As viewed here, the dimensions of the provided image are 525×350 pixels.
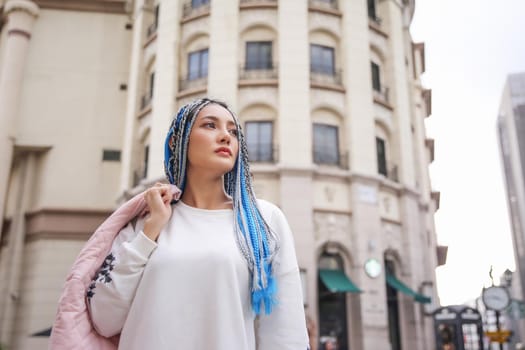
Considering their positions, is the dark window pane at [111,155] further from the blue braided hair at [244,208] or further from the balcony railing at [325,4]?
the blue braided hair at [244,208]

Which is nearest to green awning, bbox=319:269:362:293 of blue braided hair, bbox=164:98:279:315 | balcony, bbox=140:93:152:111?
balcony, bbox=140:93:152:111

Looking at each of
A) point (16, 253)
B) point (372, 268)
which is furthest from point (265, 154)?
point (16, 253)

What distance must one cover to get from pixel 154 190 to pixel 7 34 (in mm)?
23057

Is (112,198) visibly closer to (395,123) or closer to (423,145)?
(395,123)

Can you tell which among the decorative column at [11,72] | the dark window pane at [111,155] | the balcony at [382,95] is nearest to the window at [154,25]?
the dark window pane at [111,155]

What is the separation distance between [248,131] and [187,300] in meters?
15.5

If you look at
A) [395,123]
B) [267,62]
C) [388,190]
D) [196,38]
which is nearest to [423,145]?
[395,123]

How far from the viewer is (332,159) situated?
17.3 meters

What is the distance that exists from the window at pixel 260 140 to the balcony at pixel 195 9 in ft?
15.9

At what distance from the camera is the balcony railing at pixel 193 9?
18.7 metres

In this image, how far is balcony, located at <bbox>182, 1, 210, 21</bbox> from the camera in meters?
18.6

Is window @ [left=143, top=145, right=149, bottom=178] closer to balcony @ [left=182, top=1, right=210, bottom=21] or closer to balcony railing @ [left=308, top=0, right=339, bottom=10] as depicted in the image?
balcony @ [left=182, top=1, right=210, bottom=21]

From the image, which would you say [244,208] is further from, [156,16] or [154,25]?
[156,16]

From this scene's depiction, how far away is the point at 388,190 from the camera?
1792 cm
